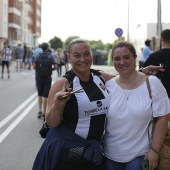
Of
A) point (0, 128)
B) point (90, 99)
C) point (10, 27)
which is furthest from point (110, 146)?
point (10, 27)

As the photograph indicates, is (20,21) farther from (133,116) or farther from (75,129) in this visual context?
(133,116)

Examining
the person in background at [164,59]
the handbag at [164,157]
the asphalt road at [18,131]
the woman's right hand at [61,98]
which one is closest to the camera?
the woman's right hand at [61,98]

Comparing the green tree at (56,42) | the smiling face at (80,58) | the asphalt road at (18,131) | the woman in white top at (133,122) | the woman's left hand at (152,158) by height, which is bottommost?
the asphalt road at (18,131)

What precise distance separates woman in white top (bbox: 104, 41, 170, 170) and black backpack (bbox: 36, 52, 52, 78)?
6.35 metres

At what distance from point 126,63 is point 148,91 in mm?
277

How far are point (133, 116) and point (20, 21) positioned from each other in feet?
299

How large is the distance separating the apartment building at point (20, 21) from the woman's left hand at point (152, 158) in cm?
7104

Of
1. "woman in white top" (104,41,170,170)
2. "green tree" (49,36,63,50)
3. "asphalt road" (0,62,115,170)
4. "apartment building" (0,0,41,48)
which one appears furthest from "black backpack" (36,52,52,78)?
"green tree" (49,36,63,50)

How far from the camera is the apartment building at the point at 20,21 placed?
75.9 metres

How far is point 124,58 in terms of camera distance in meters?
3.15

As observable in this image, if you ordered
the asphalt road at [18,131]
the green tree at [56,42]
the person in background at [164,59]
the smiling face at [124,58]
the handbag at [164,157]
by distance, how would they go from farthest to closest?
the green tree at [56,42]
the asphalt road at [18,131]
the person in background at [164,59]
the smiling face at [124,58]
the handbag at [164,157]

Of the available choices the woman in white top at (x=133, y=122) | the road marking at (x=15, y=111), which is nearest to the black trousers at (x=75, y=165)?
the woman in white top at (x=133, y=122)

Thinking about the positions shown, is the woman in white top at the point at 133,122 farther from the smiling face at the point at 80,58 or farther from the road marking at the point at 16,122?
the road marking at the point at 16,122

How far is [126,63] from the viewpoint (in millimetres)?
3139
